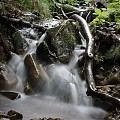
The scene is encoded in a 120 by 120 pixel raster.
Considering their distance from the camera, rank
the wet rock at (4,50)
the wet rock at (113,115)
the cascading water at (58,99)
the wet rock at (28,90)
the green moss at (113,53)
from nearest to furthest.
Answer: the wet rock at (113,115), the cascading water at (58,99), the wet rock at (28,90), the green moss at (113,53), the wet rock at (4,50)

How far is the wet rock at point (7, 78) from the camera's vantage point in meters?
5.37

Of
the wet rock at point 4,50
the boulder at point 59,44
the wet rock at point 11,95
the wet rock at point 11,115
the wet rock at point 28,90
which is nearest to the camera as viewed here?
the wet rock at point 11,115

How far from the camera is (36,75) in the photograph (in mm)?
5402

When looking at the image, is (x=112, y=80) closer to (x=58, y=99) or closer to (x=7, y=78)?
(x=58, y=99)

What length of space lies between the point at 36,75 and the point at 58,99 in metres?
0.71

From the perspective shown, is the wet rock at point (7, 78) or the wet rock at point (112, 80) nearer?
the wet rock at point (112, 80)

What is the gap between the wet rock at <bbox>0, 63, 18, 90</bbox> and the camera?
537cm

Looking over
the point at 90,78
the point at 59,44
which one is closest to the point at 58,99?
the point at 90,78

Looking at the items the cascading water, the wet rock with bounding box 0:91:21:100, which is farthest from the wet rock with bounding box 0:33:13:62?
the wet rock with bounding box 0:91:21:100

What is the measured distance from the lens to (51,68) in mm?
5805

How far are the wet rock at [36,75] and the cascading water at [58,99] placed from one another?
16cm

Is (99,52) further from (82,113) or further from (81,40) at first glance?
(82,113)

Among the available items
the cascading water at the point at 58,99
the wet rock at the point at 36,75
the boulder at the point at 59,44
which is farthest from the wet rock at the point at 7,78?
the boulder at the point at 59,44

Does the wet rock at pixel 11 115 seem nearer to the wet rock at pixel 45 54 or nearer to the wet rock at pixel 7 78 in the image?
the wet rock at pixel 7 78
